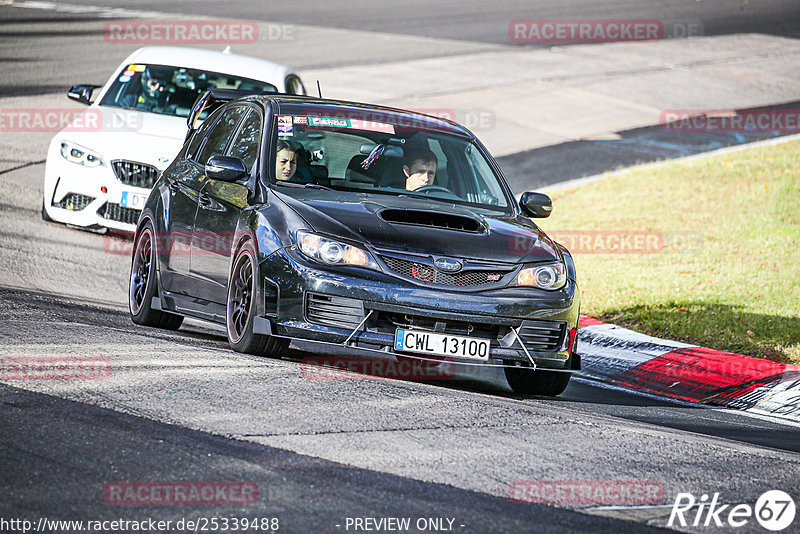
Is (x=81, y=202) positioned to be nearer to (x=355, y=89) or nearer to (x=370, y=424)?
(x=370, y=424)

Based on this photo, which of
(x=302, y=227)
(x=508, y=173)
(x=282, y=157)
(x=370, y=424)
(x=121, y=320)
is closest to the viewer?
(x=370, y=424)

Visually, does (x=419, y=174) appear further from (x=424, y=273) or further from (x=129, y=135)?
(x=129, y=135)

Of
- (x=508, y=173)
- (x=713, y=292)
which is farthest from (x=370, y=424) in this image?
(x=508, y=173)

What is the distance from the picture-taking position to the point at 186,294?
8.88 metres

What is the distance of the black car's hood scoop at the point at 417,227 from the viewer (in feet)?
24.6

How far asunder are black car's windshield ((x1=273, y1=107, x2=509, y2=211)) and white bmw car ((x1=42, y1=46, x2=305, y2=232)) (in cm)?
396

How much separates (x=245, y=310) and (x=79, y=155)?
5584mm

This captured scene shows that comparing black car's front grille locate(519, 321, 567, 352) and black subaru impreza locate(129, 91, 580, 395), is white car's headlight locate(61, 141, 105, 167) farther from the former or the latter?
black car's front grille locate(519, 321, 567, 352)

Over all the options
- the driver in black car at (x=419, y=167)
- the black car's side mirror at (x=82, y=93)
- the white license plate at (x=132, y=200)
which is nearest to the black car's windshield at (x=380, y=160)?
the driver in black car at (x=419, y=167)

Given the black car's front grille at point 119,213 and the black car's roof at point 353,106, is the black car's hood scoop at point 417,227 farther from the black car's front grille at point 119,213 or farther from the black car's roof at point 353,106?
the black car's front grille at point 119,213

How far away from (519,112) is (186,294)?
48.8 ft

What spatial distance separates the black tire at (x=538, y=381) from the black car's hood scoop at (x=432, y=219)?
3.23ft

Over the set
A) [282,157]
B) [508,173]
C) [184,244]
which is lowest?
[508,173]

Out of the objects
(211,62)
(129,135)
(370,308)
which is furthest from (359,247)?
(211,62)
